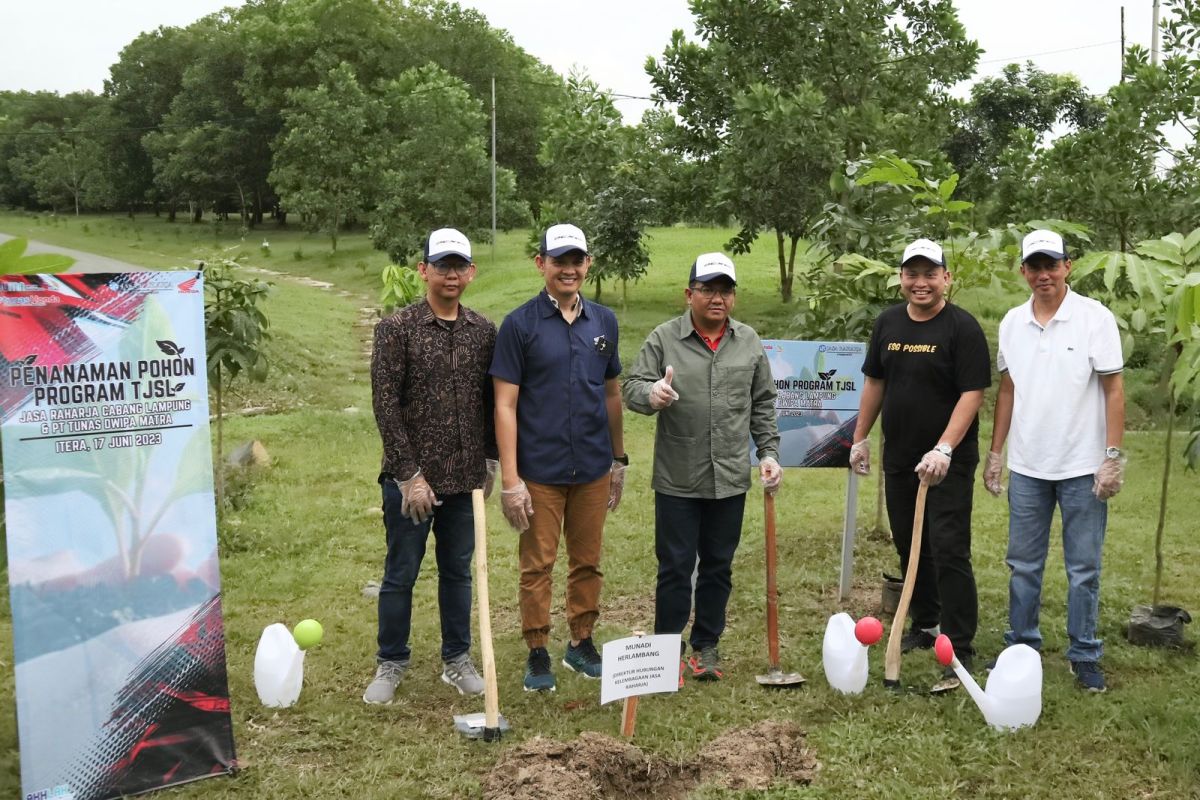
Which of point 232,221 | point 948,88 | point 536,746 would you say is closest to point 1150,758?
point 536,746

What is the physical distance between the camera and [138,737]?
13.0ft

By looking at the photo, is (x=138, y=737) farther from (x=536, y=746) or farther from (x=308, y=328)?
(x=308, y=328)

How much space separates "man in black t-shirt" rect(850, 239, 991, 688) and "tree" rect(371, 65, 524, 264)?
2593 centimetres

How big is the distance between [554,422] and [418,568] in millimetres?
926

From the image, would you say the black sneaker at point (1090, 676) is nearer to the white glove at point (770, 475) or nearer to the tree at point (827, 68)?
the white glove at point (770, 475)

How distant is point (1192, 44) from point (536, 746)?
9686 mm

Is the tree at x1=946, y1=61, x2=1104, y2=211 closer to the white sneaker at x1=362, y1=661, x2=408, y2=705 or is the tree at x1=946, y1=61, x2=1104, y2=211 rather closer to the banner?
the banner

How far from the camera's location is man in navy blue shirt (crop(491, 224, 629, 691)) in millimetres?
4734

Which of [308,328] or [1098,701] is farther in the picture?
[308,328]

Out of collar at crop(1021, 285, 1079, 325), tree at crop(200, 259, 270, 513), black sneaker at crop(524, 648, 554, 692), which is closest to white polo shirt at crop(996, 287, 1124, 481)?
collar at crop(1021, 285, 1079, 325)

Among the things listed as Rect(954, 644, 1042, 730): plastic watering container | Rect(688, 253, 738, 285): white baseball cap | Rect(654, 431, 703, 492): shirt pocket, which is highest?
Rect(688, 253, 738, 285): white baseball cap

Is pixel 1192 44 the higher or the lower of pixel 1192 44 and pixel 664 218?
the higher

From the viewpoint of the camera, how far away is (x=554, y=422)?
4.79 m

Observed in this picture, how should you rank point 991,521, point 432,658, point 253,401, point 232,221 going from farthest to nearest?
point 232,221
point 253,401
point 991,521
point 432,658
